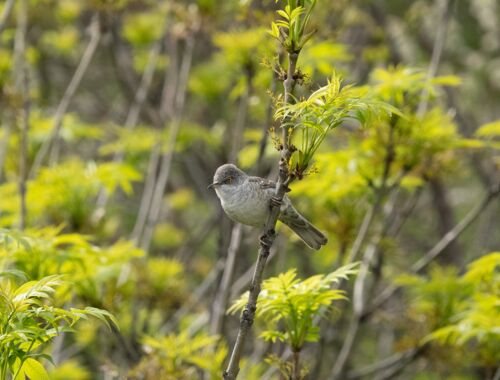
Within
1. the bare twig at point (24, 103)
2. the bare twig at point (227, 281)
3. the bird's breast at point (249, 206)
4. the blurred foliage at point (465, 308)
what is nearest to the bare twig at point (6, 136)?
the bare twig at point (24, 103)

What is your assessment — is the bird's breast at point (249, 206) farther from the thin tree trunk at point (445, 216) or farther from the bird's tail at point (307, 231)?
the thin tree trunk at point (445, 216)

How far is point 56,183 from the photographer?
4.81 metres

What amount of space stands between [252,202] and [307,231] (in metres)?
0.54

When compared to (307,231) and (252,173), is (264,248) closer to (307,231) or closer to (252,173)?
(307,231)

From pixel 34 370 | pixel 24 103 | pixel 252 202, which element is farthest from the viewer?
pixel 24 103

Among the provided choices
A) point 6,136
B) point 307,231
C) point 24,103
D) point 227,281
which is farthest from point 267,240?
point 6,136

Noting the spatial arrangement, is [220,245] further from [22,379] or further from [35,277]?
[22,379]

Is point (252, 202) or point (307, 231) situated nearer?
point (252, 202)

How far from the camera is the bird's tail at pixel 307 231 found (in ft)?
12.1

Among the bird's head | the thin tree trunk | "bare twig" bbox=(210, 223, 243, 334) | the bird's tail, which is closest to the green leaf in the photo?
the bird's head

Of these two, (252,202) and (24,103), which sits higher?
(24,103)

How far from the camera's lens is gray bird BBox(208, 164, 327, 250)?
11.1ft

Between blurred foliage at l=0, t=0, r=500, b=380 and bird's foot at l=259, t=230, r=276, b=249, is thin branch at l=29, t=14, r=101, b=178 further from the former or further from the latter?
bird's foot at l=259, t=230, r=276, b=249

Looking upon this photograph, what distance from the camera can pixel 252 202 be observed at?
3346mm
